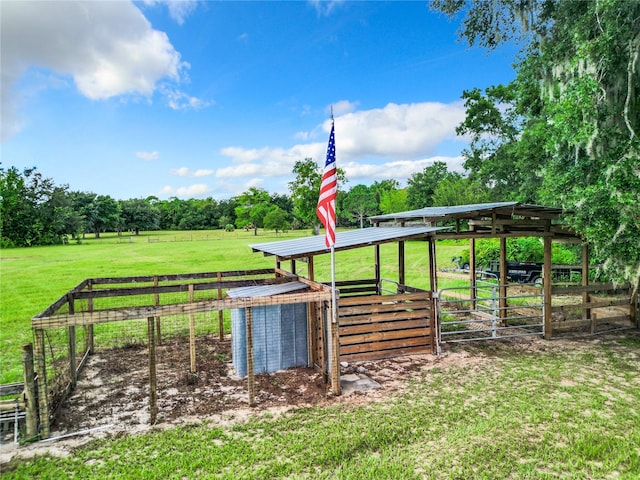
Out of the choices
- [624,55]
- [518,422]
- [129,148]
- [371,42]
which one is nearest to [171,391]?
[518,422]

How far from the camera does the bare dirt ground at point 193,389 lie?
16.0 feet

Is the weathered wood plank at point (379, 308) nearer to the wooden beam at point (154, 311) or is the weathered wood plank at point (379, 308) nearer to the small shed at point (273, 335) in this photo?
the small shed at point (273, 335)

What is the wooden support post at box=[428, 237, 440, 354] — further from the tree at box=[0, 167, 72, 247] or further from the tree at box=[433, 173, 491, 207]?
the tree at box=[0, 167, 72, 247]

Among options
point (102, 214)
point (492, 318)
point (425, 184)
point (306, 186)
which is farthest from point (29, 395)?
point (102, 214)

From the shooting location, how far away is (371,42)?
64.2 feet

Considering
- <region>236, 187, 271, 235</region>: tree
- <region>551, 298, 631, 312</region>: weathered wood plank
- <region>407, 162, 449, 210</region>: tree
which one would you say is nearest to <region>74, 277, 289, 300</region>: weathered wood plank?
<region>551, 298, 631, 312</region>: weathered wood plank

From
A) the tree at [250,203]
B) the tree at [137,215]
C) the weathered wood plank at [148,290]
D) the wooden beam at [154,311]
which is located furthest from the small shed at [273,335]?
the tree at [137,215]

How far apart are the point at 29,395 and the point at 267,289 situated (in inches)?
140

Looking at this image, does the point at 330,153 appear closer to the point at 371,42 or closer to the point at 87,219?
the point at 371,42

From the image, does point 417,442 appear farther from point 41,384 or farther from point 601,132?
point 601,132

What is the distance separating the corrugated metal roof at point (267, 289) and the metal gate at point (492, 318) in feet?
9.03

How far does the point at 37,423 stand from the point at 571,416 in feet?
21.1

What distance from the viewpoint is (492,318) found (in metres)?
8.27

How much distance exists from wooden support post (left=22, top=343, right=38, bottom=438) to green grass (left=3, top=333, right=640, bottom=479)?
0.47m
